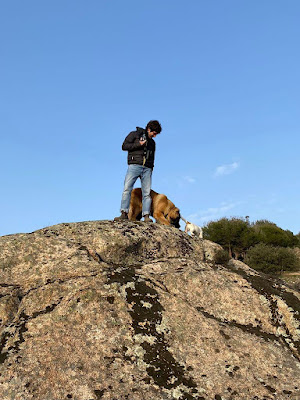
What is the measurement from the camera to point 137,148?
34.6 ft

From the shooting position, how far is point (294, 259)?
2736 centimetres

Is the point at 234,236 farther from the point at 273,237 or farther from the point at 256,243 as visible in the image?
the point at 273,237

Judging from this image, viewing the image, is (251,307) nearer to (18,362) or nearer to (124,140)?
(18,362)

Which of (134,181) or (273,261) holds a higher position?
(273,261)

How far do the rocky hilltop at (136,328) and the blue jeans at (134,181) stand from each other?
128 inches

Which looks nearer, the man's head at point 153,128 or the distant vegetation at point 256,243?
the man's head at point 153,128

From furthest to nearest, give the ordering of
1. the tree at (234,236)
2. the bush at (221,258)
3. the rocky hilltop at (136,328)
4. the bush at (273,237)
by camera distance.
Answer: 1. the bush at (273,237)
2. the tree at (234,236)
3. the bush at (221,258)
4. the rocky hilltop at (136,328)

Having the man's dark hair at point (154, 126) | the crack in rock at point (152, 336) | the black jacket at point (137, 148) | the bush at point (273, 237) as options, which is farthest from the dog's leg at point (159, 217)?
the bush at point (273, 237)

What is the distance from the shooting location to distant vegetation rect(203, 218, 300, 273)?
2714cm

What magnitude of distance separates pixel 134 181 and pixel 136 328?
19.8 ft

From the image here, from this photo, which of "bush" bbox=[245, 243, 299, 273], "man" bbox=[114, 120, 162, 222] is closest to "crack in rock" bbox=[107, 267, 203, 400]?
"man" bbox=[114, 120, 162, 222]

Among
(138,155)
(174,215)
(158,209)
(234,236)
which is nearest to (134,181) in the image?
(138,155)

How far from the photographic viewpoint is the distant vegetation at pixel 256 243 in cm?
2714

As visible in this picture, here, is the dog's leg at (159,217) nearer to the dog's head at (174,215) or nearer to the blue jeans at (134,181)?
the dog's head at (174,215)
